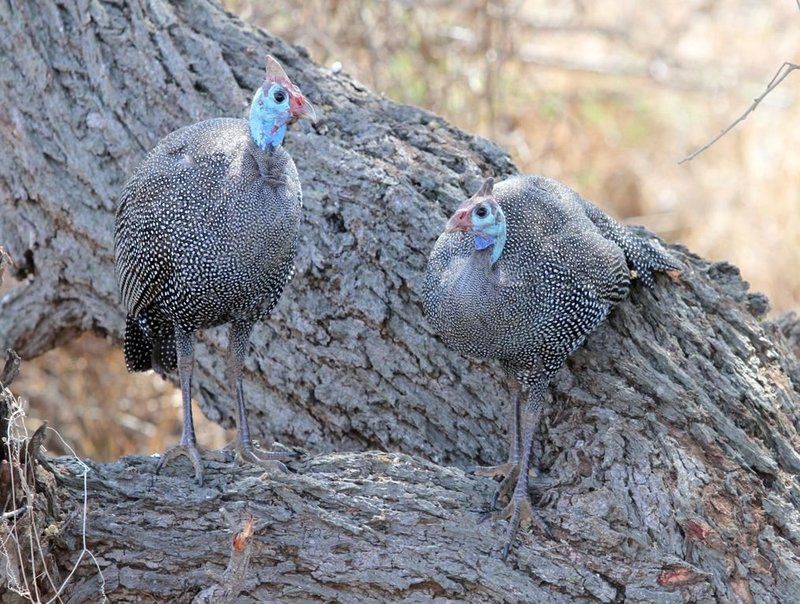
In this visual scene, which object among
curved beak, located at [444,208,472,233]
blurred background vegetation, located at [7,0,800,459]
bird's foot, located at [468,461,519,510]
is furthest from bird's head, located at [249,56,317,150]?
blurred background vegetation, located at [7,0,800,459]

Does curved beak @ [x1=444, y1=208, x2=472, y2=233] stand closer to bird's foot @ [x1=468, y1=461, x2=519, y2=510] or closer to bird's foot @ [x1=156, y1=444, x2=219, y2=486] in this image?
bird's foot @ [x1=468, y1=461, x2=519, y2=510]

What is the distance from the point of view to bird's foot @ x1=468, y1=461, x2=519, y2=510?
11.3ft

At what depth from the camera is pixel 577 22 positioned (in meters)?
8.04

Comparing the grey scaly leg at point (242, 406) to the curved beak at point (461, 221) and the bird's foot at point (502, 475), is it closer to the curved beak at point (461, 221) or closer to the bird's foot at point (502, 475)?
the bird's foot at point (502, 475)

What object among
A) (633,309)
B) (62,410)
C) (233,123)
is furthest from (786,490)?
(62,410)

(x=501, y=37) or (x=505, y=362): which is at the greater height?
(x=501, y=37)

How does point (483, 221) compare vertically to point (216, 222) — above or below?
above

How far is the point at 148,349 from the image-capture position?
400 centimetres

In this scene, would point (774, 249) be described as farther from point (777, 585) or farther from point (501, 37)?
point (777, 585)

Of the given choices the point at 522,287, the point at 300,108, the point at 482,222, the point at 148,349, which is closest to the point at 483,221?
the point at 482,222

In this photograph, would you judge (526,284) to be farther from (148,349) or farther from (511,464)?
(148,349)

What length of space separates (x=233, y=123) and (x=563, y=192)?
107 cm

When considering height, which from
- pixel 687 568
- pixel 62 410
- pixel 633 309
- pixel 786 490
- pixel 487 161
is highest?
pixel 487 161

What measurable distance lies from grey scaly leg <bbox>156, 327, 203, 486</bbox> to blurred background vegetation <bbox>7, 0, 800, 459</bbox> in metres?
2.95
